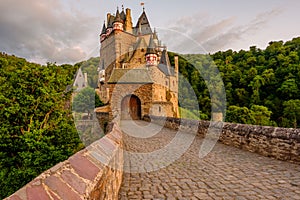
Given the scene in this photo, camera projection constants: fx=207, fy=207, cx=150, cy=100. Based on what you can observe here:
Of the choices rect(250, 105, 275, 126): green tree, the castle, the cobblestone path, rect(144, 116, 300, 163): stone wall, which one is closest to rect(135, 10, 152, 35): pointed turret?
the castle

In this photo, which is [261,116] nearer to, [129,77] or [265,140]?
[129,77]

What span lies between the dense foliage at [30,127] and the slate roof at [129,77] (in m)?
5.80

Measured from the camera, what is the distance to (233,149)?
22.4 ft

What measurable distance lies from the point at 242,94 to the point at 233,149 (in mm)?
55076

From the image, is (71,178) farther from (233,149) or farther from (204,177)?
(233,149)

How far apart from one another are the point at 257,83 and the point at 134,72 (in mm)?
42925

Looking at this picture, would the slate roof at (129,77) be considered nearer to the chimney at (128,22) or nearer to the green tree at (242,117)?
the green tree at (242,117)

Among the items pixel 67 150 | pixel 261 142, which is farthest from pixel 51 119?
pixel 261 142

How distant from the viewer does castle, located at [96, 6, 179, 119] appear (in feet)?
63.4

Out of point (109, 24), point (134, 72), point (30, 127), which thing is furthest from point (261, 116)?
point (109, 24)

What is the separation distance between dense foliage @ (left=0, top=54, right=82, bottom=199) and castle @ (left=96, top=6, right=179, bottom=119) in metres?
5.51

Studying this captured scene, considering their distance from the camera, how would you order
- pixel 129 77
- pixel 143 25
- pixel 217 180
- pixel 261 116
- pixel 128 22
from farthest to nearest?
pixel 128 22, pixel 143 25, pixel 261 116, pixel 129 77, pixel 217 180

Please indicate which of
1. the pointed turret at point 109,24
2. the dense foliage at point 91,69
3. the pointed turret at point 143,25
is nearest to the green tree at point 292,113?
the pointed turret at point 143,25

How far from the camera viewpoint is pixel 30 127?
11688 mm
